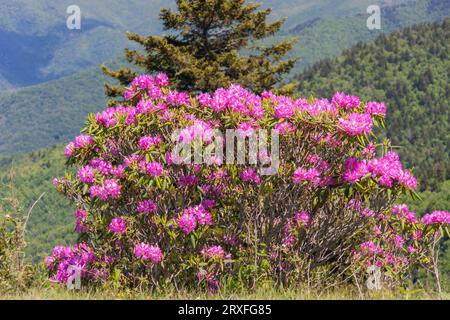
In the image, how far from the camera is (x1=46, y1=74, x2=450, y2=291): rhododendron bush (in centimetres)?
637

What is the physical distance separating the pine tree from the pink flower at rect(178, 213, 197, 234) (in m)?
15.7

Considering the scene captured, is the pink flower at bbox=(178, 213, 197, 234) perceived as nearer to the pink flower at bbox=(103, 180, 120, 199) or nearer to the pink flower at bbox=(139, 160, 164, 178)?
the pink flower at bbox=(139, 160, 164, 178)

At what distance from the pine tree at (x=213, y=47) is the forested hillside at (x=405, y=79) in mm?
93122

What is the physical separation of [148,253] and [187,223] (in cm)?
52

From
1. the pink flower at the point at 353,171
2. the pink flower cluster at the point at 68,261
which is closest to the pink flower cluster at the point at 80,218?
the pink flower cluster at the point at 68,261

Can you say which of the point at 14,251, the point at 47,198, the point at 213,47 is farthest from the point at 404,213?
the point at 47,198

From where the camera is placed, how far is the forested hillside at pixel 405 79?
387 feet

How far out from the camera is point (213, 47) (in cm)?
2395

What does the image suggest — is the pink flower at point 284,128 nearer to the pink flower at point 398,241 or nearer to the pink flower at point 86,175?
the pink flower at point 86,175

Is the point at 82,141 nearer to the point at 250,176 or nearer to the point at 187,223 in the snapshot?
the point at 187,223
